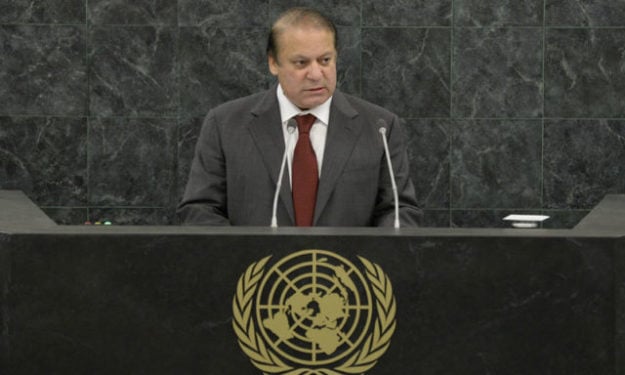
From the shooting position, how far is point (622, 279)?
3.10m

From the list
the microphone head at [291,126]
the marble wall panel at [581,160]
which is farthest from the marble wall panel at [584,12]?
the microphone head at [291,126]

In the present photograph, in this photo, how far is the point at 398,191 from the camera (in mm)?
4219

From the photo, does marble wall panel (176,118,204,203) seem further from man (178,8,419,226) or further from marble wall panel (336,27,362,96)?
man (178,8,419,226)

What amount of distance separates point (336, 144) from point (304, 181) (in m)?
0.17

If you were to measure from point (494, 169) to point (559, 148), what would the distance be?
365mm

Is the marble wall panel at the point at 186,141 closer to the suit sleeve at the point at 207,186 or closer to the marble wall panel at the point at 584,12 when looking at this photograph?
the marble wall panel at the point at 584,12

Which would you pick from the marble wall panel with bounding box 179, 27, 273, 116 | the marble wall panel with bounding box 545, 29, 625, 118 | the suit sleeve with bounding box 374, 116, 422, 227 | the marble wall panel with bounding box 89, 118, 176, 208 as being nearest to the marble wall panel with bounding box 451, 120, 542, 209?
the marble wall panel with bounding box 545, 29, 625, 118

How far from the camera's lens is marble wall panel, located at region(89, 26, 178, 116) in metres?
6.72

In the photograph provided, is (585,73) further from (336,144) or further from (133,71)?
(336,144)

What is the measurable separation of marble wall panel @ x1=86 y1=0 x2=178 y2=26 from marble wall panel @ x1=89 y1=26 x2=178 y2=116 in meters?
0.04

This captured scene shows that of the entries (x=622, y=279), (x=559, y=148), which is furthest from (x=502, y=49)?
(x=622, y=279)

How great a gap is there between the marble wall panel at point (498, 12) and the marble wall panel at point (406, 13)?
2.9 inches

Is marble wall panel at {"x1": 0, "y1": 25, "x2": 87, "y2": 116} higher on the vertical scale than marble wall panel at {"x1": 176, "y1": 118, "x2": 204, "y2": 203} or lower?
higher

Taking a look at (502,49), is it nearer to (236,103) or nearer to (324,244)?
(236,103)
